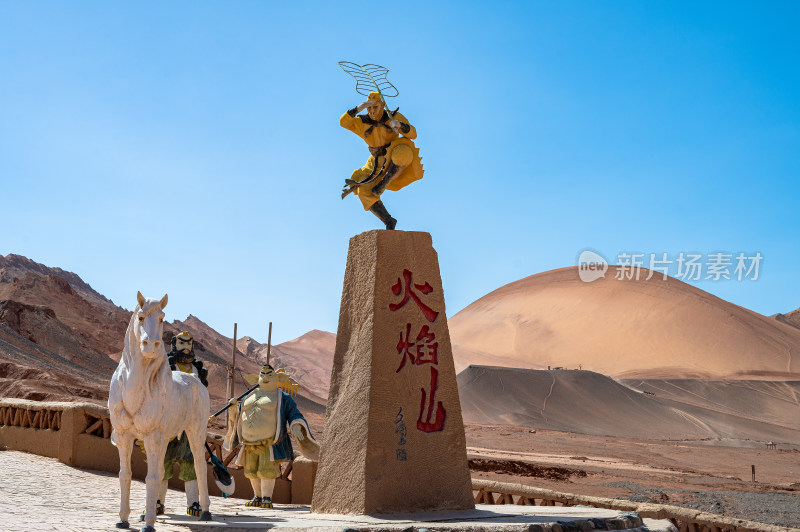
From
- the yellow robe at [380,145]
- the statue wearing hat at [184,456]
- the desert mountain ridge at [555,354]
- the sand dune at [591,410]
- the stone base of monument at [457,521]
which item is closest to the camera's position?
the stone base of monument at [457,521]

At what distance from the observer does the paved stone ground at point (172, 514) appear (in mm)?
5918

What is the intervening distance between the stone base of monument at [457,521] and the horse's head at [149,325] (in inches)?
60.1

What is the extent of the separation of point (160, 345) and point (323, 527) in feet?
6.46

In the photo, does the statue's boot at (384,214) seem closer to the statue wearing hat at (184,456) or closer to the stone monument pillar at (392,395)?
the stone monument pillar at (392,395)

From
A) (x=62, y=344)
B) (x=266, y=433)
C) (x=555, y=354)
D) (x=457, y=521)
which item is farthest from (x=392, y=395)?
(x=555, y=354)

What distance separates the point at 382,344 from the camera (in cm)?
709

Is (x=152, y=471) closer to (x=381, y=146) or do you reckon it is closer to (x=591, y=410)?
(x=381, y=146)

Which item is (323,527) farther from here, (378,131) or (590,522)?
(378,131)

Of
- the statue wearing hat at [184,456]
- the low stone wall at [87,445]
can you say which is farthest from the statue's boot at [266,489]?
the low stone wall at [87,445]

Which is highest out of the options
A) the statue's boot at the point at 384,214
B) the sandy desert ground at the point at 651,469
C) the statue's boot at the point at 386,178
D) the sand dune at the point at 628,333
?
the sand dune at the point at 628,333

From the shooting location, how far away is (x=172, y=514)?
7836mm

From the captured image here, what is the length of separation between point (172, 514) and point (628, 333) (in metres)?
71.1

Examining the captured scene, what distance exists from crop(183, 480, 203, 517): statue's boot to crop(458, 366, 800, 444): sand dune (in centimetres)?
3683

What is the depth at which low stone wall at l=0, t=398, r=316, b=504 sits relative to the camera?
34.3 feet
